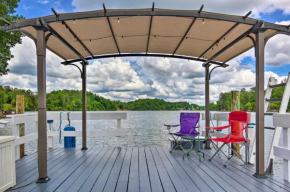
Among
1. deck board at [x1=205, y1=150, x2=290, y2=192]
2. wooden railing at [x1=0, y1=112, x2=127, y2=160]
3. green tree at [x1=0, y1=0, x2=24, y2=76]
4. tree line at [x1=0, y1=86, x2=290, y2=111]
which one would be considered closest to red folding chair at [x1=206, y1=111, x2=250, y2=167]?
deck board at [x1=205, y1=150, x2=290, y2=192]

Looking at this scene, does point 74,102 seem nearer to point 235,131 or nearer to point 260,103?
point 235,131

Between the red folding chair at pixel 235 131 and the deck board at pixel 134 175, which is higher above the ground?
the red folding chair at pixel 235 131

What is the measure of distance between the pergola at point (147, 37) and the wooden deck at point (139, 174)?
32 centimetres

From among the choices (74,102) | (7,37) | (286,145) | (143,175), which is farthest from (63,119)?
(7,37)

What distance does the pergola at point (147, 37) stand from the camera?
3.22 meters

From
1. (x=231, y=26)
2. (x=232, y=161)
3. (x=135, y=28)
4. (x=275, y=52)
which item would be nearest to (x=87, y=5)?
(x=135, y=28)

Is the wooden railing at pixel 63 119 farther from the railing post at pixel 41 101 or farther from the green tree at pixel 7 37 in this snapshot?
the green tree at pixel 7 37

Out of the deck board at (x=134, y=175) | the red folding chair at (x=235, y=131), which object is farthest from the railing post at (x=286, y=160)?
the deck board at (x=134, y=175)

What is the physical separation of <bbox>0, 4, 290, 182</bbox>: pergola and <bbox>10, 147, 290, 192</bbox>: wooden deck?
32 cm

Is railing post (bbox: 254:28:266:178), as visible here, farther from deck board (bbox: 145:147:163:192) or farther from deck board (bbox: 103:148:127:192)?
deck board (bbox: 103:148:127:192)

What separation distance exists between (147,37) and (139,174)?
2.65m

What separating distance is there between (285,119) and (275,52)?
53.2 ft

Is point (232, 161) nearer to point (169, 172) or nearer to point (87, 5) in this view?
point (169, 172)

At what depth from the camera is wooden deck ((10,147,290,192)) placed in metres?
2.90
